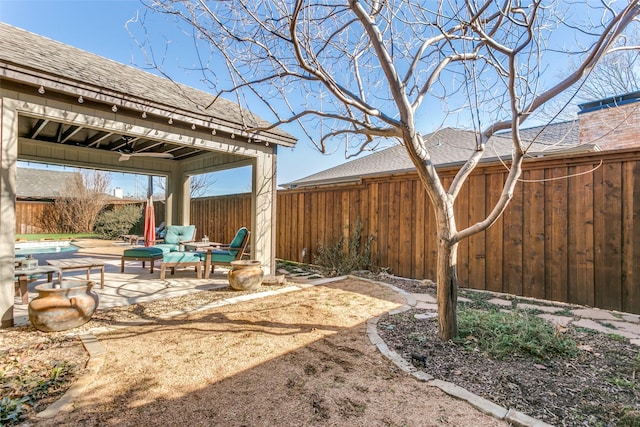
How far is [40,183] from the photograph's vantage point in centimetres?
2148

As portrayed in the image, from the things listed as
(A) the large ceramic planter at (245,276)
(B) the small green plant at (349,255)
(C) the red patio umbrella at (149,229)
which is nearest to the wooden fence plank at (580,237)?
(B) the small green plant at (349,255)

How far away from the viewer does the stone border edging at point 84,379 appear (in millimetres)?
1993

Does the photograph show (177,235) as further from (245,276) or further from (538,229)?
(538,229)

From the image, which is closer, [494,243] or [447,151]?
[494,243]

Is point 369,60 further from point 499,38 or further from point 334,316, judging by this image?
point 334,316

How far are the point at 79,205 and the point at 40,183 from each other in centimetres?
717

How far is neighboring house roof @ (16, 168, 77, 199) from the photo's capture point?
18.7 m

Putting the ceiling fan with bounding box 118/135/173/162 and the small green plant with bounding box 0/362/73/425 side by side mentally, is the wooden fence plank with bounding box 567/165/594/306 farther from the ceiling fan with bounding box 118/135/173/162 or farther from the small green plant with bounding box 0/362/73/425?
the ceiling fan with bounding box 118/135/173/162

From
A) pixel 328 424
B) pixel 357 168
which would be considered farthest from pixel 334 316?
pixel 357 168

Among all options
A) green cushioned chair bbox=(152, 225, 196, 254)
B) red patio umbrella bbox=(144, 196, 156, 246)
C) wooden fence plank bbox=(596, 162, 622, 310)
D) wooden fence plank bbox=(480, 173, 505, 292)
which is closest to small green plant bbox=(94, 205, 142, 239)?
red patio umbrella bbox=(144, 196, 156, 246)

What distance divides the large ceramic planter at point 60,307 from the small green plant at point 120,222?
43.9 ft

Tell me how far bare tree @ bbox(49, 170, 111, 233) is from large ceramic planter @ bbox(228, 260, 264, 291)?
16.4 meters

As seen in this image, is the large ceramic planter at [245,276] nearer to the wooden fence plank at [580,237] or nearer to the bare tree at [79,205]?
the wooden fence plank at [580,237]

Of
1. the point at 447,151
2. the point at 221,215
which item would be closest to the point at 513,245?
the point at 447,151
